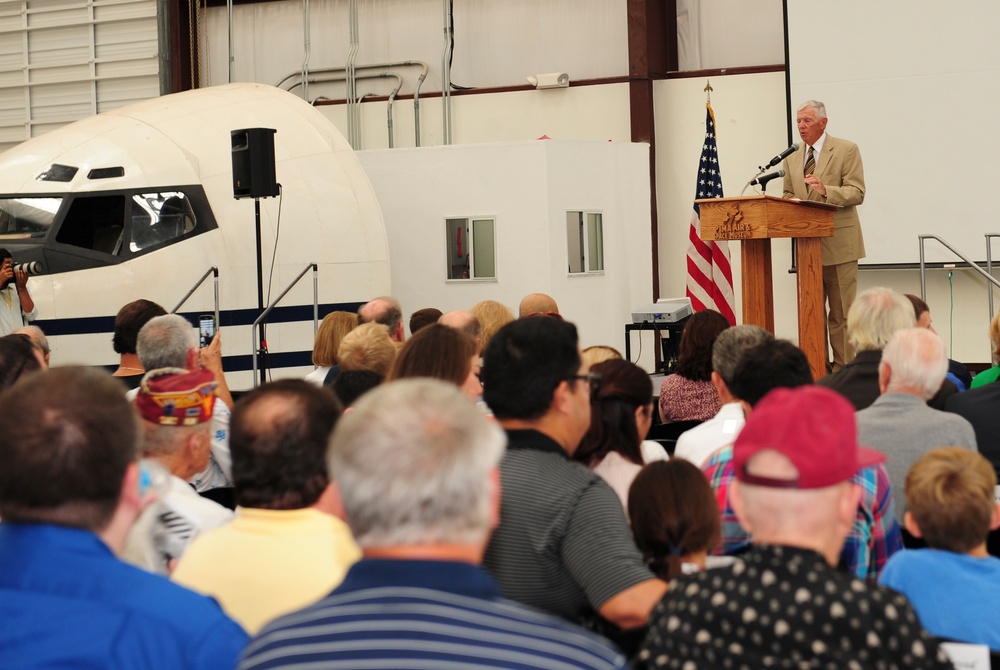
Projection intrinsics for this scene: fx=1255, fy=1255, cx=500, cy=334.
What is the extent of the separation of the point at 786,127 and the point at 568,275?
10.5 ft

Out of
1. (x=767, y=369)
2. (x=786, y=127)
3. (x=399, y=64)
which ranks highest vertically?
(x=399, y=64)

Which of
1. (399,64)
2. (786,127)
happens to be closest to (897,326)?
(786,127)

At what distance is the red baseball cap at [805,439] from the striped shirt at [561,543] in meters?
0.54

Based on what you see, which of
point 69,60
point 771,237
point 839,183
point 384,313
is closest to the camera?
point 384,313

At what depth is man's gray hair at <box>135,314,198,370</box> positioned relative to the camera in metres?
5.06

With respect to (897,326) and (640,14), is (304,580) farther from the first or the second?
(640,14)

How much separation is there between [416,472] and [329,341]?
4.68 metres

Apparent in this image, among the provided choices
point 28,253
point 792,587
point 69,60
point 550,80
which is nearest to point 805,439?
point 792,587

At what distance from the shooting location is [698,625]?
6.34 feet

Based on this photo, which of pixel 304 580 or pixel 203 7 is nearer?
pixel 304 580

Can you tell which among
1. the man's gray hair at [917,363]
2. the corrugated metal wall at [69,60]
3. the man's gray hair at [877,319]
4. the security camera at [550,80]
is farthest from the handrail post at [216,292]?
the man's gray hair at [917,363]

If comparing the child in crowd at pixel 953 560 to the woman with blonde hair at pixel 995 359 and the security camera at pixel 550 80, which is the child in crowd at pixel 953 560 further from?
the security camera at pixel 550 80

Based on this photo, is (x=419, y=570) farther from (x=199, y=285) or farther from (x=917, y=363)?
(x=199, y=285)

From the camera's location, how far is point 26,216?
10.0 meters
